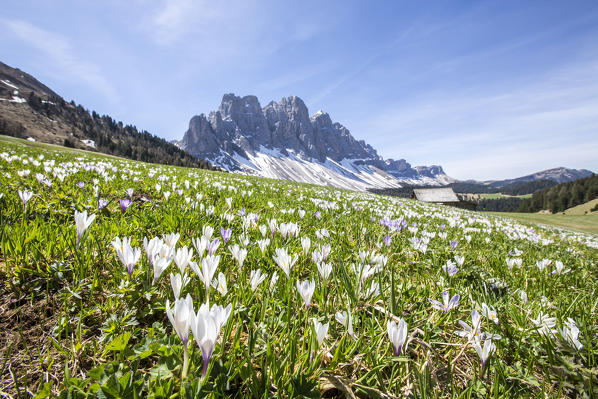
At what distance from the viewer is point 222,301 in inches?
66.9

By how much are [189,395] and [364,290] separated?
1394 mm

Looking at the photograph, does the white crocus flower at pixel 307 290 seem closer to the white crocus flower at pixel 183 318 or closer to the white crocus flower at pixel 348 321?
the white crocus flower at pixel 348 321

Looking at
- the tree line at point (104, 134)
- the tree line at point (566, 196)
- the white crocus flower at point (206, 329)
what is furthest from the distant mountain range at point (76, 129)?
the tree line at point (566, 196)

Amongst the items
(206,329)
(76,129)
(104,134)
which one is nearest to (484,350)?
(206,329)

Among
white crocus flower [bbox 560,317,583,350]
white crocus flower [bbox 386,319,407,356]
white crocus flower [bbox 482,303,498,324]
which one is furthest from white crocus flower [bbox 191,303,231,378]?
white crocus flower [bbox 560,317,583,350]

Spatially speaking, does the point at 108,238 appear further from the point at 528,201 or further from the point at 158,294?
the point at 528,201

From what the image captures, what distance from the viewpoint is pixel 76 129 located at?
15675 cm

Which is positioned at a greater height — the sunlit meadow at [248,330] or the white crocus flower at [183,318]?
the white crocus flower at [183,318]

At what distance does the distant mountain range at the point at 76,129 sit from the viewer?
128875 millimetres

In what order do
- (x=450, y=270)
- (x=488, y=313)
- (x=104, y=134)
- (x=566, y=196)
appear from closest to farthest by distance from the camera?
(x=488, y=313), (x=450, y=270), (x=566, y=196), (x=104, y=134)

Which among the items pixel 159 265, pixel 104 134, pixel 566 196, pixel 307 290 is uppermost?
pixel 104 134

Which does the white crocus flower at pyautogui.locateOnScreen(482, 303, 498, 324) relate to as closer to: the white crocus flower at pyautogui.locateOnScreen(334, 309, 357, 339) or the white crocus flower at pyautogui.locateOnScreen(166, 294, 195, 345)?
the white crocus flower at pyautogui.locateOnScreen(334, 309, 357, 339)

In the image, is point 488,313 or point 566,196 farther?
point 566,196

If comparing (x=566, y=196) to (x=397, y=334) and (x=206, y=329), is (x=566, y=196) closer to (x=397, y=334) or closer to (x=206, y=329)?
(x=397, y=334)
